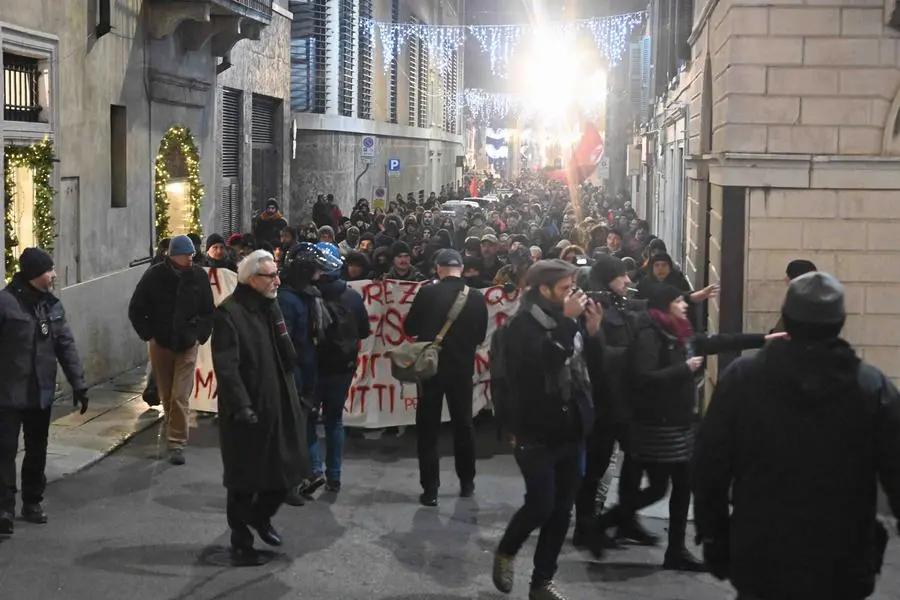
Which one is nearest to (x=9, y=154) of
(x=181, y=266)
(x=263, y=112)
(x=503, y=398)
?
(x=181, y=266)

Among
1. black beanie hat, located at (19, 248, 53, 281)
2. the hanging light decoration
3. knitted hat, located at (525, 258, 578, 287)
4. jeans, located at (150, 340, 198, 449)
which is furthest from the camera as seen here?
the hanging light decoration

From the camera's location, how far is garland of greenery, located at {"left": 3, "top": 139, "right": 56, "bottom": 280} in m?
11.6

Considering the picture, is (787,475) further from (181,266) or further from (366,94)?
(366,94)

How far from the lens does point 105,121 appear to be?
556 inches

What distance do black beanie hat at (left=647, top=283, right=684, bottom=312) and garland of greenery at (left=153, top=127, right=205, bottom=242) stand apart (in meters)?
10.3

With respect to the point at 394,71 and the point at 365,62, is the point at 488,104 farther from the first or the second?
the point at 365,62

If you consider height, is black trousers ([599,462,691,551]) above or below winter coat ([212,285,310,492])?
below

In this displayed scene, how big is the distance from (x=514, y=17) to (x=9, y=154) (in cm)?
6177

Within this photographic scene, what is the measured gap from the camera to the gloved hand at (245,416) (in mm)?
6957

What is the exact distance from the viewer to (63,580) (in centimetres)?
687

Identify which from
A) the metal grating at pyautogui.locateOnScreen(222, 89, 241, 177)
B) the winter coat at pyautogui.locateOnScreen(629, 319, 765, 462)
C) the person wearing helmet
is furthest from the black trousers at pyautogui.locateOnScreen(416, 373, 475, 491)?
the metal grating at pyautogui.locateOnScreen(222, 89, 241, 177)

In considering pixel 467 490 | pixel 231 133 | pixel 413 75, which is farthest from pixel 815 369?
pixel 413 75

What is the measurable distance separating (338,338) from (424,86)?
128 feet

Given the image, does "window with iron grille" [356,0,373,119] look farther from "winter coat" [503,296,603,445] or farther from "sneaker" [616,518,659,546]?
"winter coat" [503,296,603,445]
